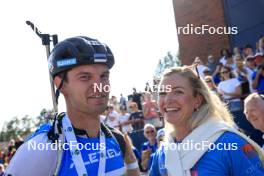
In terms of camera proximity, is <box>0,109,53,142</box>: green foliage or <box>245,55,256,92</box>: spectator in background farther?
<box>0,109,53,142</box>: green foliage

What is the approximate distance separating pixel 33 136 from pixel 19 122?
7301 cm

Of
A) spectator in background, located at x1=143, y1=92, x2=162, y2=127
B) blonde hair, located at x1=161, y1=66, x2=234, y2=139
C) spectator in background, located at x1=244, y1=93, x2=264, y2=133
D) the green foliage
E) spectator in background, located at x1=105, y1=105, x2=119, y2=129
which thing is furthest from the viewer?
the green foliage

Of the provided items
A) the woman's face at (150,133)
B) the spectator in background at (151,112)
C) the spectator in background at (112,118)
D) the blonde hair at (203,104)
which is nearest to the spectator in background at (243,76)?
the woman's face at (150,133)

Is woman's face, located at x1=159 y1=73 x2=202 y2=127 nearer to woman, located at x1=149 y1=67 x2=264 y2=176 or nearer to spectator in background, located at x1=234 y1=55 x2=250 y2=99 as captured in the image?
woman, located at x1=149 y1=67 x2=264 y2=176

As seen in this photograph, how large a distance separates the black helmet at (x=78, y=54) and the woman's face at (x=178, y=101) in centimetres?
86

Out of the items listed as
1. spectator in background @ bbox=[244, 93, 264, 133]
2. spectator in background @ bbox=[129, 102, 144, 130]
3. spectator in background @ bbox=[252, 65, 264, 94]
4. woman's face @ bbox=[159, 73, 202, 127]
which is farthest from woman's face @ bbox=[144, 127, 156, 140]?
woman's face @ bbox=[159, 73, 202, 127]

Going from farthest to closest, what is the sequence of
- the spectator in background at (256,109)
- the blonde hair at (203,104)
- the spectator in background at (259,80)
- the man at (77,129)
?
the spectator in background at (259,80) → the spectator in background at (256,109) → the blonde hair at (203,104) → the man at (77,129)

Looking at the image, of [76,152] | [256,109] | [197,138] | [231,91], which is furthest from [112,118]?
[76,152]

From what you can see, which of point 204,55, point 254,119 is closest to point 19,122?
point 204,55

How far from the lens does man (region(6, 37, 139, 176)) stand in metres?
2.11

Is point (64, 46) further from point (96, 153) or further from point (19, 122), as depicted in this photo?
point (19, 122)

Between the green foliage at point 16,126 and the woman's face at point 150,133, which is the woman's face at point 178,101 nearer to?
the woman's face at point 150,133

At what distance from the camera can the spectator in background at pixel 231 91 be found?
8312 millimetres

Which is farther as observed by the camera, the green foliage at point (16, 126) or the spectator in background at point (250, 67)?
the green foliage at point (16, 126)
